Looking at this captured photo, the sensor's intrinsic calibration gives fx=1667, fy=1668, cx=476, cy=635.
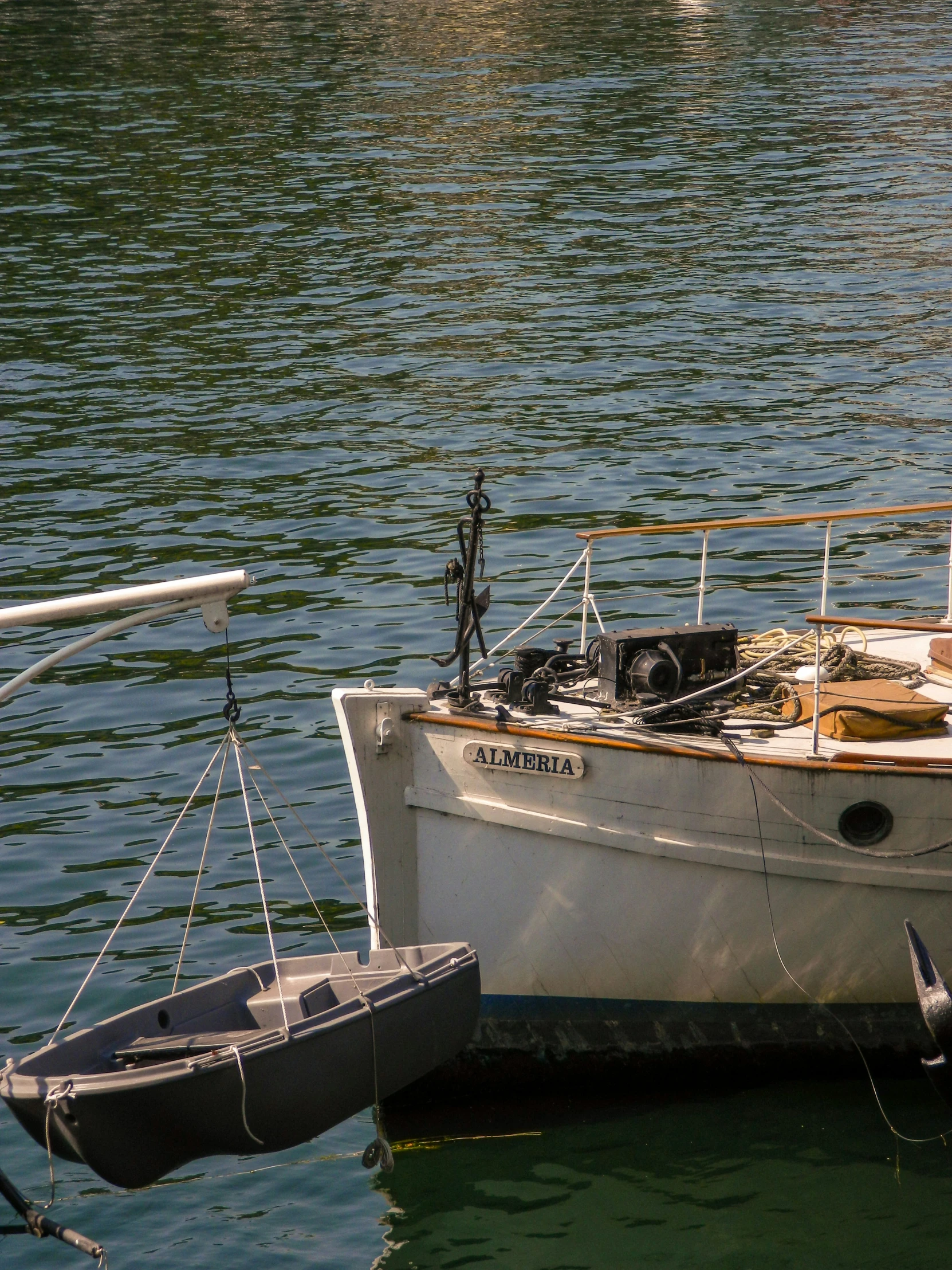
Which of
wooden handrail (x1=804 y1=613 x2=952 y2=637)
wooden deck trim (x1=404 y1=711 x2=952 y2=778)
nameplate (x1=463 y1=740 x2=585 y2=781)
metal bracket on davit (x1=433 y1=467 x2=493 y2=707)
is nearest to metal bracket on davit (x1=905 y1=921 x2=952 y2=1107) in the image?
wooden deck trim (x1=404 y1=711 x2=952 y2=778)

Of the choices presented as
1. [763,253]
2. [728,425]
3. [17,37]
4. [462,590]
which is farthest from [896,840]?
[17,37]

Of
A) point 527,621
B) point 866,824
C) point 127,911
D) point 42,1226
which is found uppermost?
point 527,621

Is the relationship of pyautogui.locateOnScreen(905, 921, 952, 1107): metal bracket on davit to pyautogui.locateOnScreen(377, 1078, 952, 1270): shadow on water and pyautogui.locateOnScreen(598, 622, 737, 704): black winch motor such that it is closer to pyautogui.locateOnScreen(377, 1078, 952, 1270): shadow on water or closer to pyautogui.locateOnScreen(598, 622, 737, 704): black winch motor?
pyautogui.locateOnScreen(377, 1078, 952, 1270): shadow on water

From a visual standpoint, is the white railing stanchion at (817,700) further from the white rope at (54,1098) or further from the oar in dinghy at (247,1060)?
the white rope at (54,1098)

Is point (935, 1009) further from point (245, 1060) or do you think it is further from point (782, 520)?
point (245, 1060)

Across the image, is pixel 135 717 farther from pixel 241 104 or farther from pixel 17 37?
pixel 17 37

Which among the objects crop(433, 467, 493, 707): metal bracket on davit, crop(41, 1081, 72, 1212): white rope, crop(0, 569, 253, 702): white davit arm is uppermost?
crop(0, 569, 253, 702): white davit arm

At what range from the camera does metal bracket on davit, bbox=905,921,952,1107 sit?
834 cm

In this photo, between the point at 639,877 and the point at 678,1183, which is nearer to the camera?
the point at 678,1183

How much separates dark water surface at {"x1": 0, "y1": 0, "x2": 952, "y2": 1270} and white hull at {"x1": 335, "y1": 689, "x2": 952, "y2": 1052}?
0.62m

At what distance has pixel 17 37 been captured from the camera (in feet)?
142

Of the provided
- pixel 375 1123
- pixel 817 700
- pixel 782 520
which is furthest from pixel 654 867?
pixel 782 520

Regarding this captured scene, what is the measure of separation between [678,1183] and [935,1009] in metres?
1.55

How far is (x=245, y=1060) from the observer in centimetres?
697
